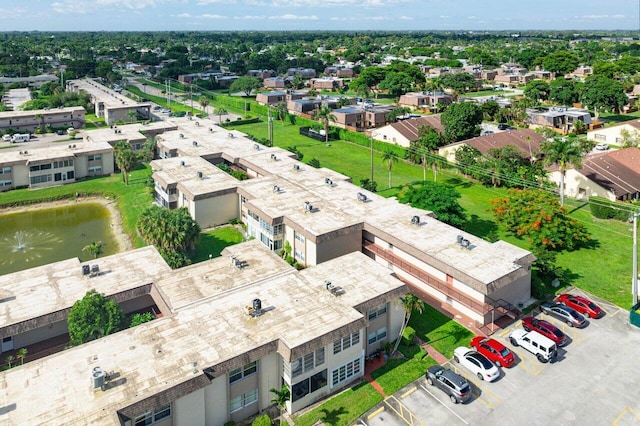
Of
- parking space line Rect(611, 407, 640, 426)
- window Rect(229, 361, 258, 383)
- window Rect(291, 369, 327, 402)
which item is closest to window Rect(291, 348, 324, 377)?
window Rect(291, 369, 327, 402)

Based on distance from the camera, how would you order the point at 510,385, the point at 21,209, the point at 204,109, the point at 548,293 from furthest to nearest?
the point at 204,109 → the point at 21,209 → the point at 548,293 → the point at 510,385

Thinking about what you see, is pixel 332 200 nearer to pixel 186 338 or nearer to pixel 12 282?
pixel 186 338

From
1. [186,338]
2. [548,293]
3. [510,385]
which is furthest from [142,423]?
[548,293]

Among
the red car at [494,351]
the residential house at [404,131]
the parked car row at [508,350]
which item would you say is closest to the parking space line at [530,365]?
the parked car row at [508,350]

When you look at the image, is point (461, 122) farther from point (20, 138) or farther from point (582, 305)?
point (20, 138)

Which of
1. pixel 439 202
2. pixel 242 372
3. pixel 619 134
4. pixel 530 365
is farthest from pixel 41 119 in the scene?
pixel 619 134

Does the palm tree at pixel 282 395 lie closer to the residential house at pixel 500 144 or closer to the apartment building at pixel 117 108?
the residential house at pixel 500 144
